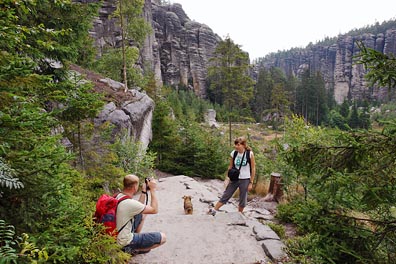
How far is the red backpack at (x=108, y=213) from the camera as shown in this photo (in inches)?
125

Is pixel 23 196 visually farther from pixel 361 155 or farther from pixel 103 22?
pixel 103 22

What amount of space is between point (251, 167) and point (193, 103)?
37310 mm

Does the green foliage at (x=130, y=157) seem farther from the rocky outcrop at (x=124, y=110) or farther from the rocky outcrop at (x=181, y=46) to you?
the rocky outcrop at (x=181, y=46)

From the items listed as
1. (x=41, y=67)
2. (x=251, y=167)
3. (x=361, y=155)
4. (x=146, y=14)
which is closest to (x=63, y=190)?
(x=361, y=155)

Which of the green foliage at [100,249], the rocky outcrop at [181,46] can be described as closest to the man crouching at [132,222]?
the green foliage at [100,249]

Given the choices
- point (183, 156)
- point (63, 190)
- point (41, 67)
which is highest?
point (41, 67)

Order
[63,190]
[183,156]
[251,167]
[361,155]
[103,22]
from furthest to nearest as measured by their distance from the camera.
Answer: [103,22] < [183,156] < [251,167] < [361,155] < [63,190]

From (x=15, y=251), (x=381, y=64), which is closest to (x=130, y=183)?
(x=15, y=251)

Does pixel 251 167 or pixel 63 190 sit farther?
pixel 251 167

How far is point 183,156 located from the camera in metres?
13.4

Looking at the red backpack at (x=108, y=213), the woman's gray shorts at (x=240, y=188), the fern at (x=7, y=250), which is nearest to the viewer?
the fern at (x=7, y=250)

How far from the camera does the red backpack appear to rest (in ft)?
10.4

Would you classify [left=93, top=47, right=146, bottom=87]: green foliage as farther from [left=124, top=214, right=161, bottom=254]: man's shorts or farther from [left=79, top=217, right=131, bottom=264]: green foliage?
[left=79, top=217, right=131, bottom=264]: green foliage

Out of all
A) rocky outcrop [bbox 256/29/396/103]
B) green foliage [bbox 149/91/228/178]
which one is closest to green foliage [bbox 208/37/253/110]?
→ green foliage [bbox 149/91/228/178]
